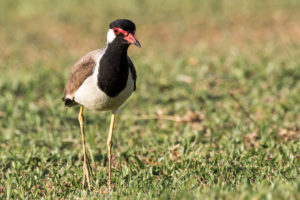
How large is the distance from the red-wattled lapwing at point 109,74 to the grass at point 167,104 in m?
0.73

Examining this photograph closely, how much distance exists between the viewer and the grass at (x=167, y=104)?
4586 millimetres

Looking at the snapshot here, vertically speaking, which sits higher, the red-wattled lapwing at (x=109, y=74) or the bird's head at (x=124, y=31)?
the bird's head at (x=124, y=31)

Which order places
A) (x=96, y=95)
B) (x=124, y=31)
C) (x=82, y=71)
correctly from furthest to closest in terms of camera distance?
1. (x=82, y=71)
2. (x=96, y=95)
3. (x=124, y=31)

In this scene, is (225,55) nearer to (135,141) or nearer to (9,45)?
(135,141)

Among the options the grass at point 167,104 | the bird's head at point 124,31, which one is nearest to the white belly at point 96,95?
the bird's head at point 124,31

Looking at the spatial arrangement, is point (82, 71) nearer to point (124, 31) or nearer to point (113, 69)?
point (113, 69)

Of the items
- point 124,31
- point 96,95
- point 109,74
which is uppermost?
point 124,31

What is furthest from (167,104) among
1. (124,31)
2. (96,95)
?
(124,31)

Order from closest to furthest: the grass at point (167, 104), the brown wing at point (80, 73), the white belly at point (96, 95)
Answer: the white belly at point (96, 95)
the brown wing at point (80, 73)
the grass at point (167, 104)

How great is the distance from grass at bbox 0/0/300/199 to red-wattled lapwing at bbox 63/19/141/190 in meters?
0.73

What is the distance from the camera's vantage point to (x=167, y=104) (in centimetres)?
718

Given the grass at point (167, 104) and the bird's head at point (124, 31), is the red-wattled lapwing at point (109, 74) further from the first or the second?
the grass at point (167, 104)

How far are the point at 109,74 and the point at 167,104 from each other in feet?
9.74

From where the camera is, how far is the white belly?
438cm
